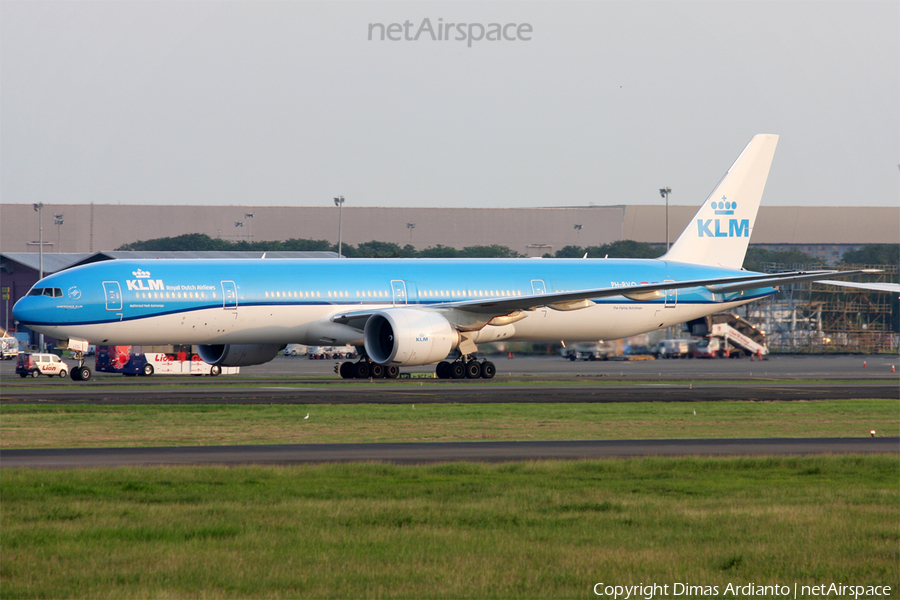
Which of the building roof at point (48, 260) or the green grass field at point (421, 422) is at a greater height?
the building roof at point (48, 260)

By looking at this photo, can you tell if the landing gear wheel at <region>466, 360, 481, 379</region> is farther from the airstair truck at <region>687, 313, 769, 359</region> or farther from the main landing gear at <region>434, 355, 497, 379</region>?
the airstair truck at <region>687, 313, 769, 359</region>

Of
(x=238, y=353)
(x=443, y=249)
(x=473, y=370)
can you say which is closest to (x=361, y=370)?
(x=473, y=370)

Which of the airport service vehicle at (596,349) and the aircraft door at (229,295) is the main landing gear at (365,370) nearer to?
the aircraft door at (229,295)

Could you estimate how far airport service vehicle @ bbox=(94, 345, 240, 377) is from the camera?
55.8 metres

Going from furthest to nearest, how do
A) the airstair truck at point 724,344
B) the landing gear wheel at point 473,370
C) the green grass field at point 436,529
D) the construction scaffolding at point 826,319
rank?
the construction scaffolding at point 826,319
the airstair truck at point 724,344
the landing gear wheel at point 473,370
the green grass field at point 436,529

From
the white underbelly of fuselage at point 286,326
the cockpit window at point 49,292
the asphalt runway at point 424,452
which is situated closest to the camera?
the asphalt runway at point 424,452

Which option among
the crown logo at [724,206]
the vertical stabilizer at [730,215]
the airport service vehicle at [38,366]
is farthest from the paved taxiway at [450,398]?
the airport service vehicle at [38,366]

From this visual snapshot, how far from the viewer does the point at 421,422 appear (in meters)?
25.8

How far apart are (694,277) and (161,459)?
113 feet

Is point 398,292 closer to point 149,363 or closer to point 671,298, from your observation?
point 671,298

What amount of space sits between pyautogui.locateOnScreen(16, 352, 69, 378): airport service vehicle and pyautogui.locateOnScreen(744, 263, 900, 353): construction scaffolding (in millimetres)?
61503

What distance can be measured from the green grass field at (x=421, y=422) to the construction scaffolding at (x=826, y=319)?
67545 millimetres

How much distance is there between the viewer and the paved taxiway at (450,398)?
1930 cm

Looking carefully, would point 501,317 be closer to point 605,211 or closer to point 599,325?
point 599,325
